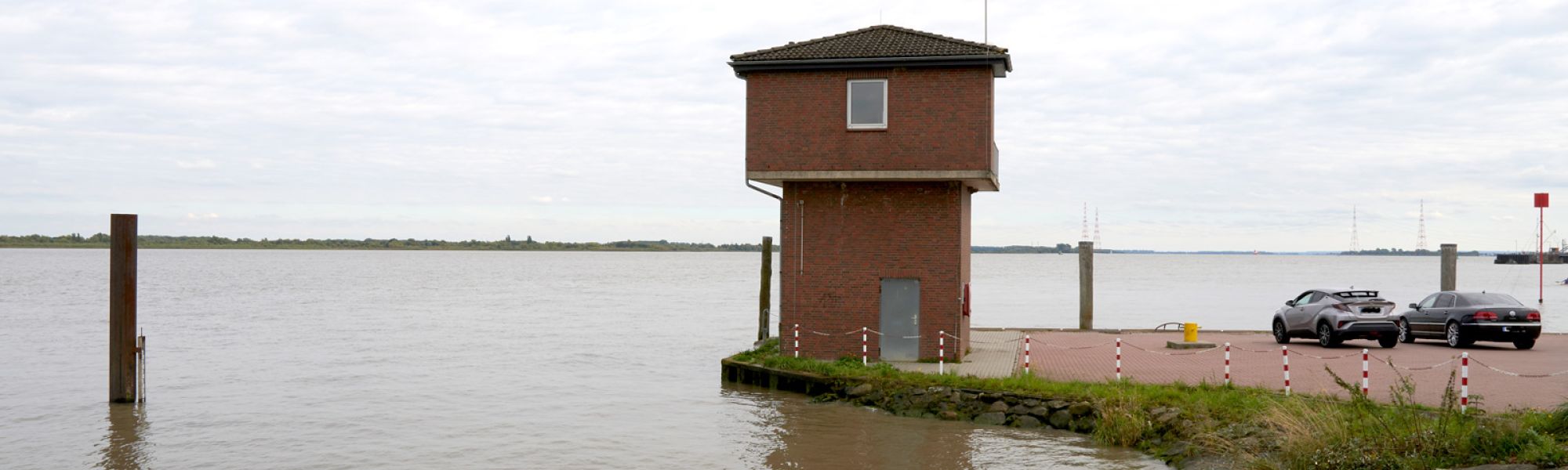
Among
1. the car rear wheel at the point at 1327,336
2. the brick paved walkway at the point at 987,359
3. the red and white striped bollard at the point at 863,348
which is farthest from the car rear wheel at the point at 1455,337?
the red and white striped bollard at the point at 863,348

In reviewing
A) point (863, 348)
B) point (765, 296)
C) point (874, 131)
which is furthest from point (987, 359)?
point (765, 296)

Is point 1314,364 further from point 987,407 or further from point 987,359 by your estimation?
point 987,407

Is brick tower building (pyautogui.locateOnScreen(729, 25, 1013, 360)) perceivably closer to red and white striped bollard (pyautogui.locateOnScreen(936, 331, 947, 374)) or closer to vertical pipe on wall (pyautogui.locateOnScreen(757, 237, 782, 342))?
red and white striped bollard (pyautogui.locateOnScreen(936, 331, 947, 374))

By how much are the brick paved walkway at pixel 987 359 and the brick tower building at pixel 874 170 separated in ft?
1.99

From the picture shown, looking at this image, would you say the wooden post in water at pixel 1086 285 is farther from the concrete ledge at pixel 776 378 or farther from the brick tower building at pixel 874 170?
the concrete ledge at pixel 776 378

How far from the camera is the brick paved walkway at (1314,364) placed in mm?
18109

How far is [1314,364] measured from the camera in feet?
73.4

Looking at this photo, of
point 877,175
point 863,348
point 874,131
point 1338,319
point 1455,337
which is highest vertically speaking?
point 874,131

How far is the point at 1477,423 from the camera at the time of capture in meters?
13.4

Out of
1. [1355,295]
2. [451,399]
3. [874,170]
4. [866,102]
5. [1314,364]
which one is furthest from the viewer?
[1355,295]

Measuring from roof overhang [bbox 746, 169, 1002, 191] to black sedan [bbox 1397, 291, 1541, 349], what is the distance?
11.5m

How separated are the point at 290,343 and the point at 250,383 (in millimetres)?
11431

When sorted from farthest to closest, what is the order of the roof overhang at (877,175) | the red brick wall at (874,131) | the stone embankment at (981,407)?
1. the red brick wall at (874,131)
2. the roof overhang at (877,175)
3. the stone embankment at (981,407)

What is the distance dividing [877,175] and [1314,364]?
8926 mm
